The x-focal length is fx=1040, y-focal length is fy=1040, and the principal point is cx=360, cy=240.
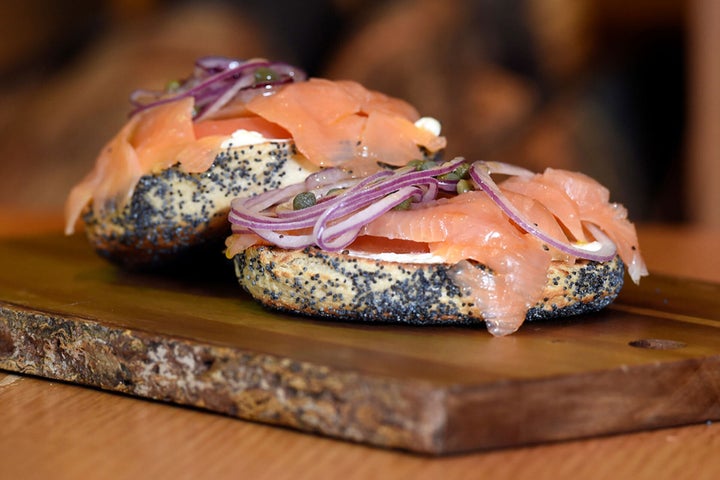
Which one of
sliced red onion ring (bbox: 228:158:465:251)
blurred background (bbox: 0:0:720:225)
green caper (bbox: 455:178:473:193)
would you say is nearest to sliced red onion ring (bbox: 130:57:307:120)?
sliced red onion ring (bbox: 228:158:465:251)

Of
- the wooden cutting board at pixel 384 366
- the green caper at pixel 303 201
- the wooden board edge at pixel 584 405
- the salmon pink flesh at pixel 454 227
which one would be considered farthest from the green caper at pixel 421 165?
the wooden board edge at pixel 584 405

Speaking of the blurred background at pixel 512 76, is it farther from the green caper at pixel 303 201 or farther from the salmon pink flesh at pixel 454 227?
the green caper at pixel 303 201

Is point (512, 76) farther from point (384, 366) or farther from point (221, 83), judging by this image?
point (384, 366)

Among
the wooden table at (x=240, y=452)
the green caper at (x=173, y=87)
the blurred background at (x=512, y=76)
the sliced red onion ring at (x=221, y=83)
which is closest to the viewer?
the wooden table at (x=240, y=452)

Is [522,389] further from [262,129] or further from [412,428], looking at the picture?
[262,129]

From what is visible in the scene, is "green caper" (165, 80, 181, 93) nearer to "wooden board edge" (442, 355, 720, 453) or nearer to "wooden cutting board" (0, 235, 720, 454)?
"wooden cutting board" (0, 235, 720, 454)
